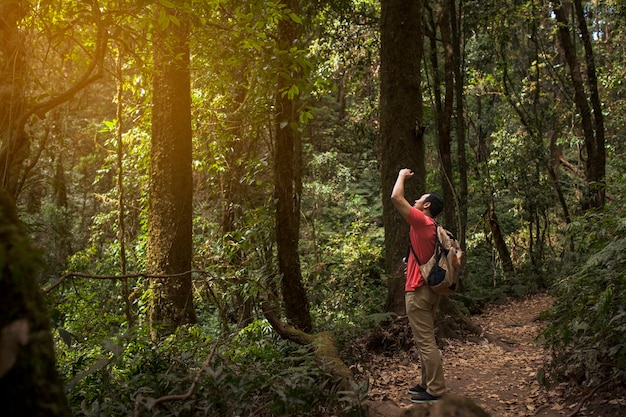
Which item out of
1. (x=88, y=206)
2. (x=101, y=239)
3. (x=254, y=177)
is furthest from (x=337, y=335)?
(x=88, y=206)

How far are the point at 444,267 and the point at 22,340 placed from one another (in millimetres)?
4380

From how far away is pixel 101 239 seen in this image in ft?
51.5

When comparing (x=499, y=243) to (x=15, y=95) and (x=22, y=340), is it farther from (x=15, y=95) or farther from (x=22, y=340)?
(x=22, y=340)

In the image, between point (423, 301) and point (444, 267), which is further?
point (423, 301)

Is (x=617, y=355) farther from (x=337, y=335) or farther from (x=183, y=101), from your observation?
(x=183, y=101)

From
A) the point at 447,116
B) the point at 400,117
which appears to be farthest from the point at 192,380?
the point at 447,116

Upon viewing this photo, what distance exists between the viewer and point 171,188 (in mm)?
8172

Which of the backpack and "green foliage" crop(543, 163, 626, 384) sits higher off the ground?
the backpack

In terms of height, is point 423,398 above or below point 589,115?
below

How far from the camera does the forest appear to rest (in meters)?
4.02

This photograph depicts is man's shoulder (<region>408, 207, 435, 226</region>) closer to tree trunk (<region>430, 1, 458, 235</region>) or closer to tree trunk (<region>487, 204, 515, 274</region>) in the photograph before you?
tree trunk (<region>430, 1, 458, 235</region>)

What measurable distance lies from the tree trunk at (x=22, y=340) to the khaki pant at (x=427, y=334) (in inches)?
161

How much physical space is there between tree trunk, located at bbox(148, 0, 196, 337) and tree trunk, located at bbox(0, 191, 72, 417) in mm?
6052

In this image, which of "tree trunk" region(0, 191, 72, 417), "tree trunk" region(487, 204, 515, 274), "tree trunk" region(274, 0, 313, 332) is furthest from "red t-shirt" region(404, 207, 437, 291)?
"tree trunk" region(487, 204, 515, 274)
